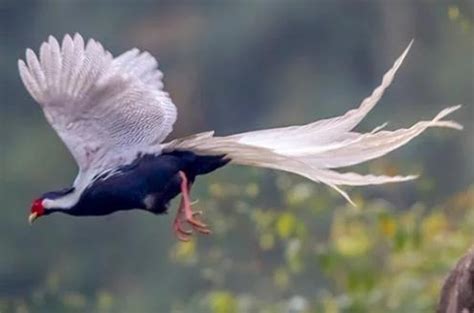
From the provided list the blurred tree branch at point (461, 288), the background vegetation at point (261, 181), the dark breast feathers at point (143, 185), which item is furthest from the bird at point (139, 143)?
the background vegetation at point (261, 181)

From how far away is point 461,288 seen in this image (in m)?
2.63

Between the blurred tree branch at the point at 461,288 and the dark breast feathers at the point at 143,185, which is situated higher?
the dark breast feathers at the point at 143,185

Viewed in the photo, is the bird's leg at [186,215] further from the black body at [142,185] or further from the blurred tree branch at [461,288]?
the blurred tree branch at [461,288]

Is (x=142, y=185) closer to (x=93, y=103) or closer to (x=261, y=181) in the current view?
(x=93, y=103)

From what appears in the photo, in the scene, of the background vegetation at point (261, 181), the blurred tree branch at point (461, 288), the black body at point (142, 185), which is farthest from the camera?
the background vegetation at point (261, 181)

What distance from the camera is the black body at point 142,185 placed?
2090 mm

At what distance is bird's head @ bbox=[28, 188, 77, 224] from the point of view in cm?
211

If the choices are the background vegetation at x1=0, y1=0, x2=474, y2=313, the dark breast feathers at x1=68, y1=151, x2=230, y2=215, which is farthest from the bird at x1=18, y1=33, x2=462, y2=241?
the background vegetation at x1=0, y1=0, x2=474, y2=313

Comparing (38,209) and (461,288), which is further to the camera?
(461,288)

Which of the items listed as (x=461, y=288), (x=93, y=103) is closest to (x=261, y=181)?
(x=461, y=288)

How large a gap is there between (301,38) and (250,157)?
431 cm

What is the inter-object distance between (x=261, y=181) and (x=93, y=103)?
234 centimetres

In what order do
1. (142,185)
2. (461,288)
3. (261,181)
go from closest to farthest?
1. (142,185)
2. (461,288)
3. (261,181)

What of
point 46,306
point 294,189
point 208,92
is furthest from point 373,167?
point 208,92
